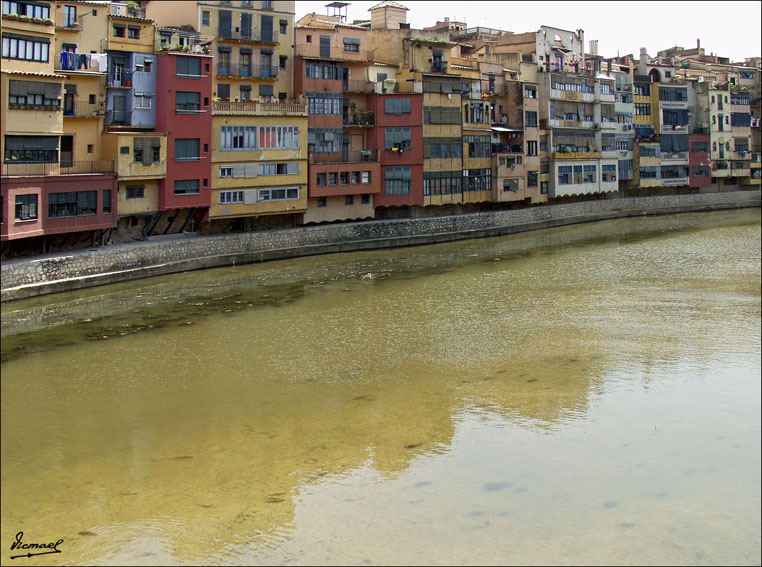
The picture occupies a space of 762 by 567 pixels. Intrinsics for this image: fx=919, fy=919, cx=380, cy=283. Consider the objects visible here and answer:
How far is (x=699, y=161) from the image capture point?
6512 cm

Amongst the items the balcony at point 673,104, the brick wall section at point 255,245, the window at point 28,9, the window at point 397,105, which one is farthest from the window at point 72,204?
the balcony at point 673,104

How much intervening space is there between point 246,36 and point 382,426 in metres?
26.5

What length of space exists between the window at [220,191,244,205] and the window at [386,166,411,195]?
9022 mm

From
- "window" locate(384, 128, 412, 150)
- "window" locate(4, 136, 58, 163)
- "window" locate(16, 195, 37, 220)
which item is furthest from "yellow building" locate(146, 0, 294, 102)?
"window" locate(16, 195, 37, 220)

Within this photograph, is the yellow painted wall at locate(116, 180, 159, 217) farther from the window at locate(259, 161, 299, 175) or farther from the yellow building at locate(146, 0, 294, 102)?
the yellow building at locate(146, 0, 294, 102)

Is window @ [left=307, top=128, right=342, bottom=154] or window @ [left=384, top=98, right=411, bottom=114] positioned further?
window @ [left=384, top=98, right=411, bottom=114]

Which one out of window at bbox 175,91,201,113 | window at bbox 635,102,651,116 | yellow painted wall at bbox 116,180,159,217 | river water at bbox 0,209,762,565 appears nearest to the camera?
river water at bbox 0,209,762,565

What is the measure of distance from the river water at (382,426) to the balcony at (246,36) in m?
13.0

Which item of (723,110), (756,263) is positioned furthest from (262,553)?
(723,110)

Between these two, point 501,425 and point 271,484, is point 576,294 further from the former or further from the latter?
point 271,484

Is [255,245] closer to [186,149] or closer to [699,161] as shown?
[186,149]

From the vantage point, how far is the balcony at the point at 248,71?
38.5m

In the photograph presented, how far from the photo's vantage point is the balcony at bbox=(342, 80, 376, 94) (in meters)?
43.1

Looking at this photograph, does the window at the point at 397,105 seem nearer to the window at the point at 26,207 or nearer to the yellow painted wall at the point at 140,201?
the yellow painted wall at the point at 140,201
